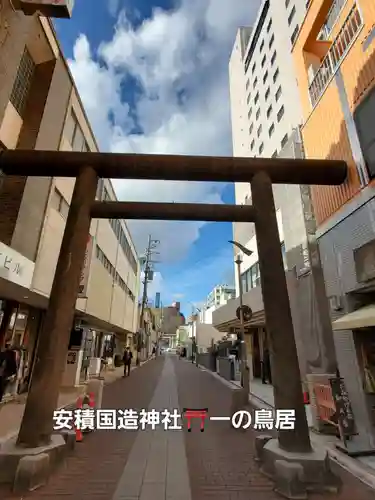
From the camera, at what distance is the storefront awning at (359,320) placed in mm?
5439

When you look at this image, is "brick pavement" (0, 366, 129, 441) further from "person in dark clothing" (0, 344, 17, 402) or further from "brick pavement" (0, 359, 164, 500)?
"brick pavement" (0, 359, 164, 500)

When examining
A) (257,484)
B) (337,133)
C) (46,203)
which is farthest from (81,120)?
(257,484)

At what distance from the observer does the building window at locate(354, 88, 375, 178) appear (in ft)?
21.1

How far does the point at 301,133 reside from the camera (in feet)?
33.0

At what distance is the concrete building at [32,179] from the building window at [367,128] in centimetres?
910

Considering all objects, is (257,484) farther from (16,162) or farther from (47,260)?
(47,260)

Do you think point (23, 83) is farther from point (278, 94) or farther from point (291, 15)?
point (291, 15)

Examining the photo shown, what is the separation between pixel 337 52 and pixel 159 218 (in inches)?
277

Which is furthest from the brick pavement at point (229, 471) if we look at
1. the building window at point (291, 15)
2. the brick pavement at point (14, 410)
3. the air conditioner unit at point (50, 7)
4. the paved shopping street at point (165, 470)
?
the building window at point (291, 15)

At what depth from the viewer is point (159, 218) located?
6863mm

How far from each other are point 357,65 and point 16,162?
27.3ft

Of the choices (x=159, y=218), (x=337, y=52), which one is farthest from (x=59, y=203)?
(x=337, y=52)

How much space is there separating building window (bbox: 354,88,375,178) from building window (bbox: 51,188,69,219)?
34.3 feet

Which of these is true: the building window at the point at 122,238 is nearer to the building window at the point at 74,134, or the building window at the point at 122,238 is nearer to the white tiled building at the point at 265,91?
the building window at the point at 74,134
